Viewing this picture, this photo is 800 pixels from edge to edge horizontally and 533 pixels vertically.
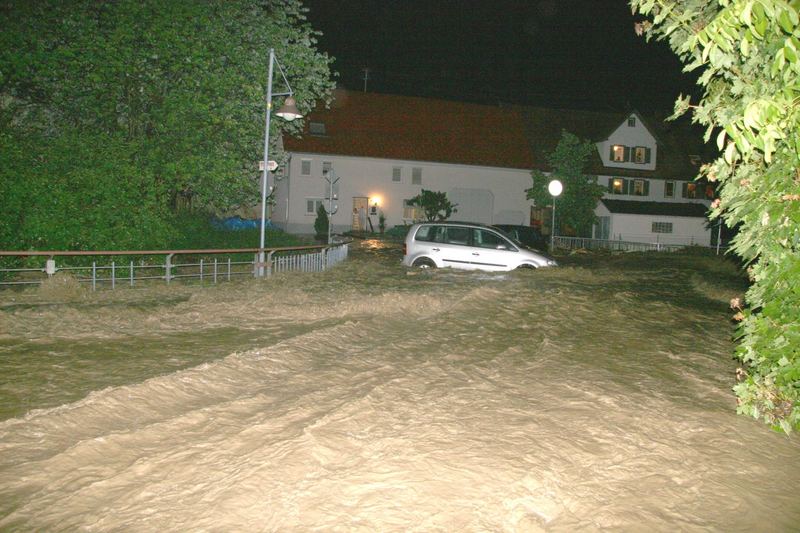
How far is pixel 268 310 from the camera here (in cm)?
1206

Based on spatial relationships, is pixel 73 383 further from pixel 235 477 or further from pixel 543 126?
pixel 543 126

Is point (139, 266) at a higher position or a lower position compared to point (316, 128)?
lower

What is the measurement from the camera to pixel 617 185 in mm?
49719

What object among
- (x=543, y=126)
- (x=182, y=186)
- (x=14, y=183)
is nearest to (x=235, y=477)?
→ (x=14, y=183)

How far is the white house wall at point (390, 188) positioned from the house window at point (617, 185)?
680cm

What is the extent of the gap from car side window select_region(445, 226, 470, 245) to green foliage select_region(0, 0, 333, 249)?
6858 millimetres

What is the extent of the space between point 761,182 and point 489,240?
1262 cm

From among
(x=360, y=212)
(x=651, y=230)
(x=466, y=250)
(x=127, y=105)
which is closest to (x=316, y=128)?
(x=360, y=212)

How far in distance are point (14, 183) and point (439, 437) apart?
13.6m

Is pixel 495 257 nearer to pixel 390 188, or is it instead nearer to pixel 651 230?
pixel 390 188

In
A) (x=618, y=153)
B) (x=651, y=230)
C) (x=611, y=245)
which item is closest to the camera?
(x=611, y=245)

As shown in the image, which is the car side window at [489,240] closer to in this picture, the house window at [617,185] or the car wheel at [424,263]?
the car wheel at [424,263]

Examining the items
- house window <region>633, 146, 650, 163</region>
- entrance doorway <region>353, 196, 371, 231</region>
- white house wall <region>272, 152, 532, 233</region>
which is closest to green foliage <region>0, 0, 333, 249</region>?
white house wall <region>272, 152, 532, 233</region>

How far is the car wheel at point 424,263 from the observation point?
18.5 m
